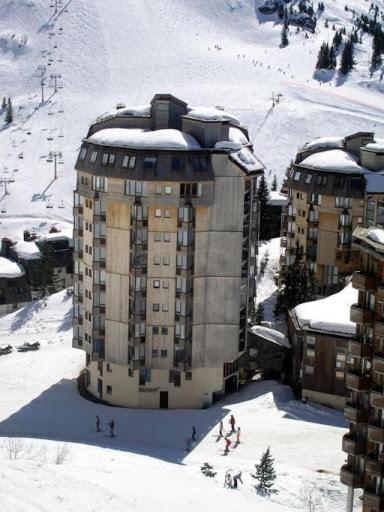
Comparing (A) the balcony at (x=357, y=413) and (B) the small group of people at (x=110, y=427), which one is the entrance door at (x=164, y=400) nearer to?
(B) the small group of people at (x=110, y=427)

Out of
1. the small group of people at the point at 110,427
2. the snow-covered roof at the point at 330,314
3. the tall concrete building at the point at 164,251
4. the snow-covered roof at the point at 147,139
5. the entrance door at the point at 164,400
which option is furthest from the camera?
the entrance door at the point at 164,400

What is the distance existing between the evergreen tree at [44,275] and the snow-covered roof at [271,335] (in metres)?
46.0

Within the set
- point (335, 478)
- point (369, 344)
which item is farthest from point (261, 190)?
point (369, 344)

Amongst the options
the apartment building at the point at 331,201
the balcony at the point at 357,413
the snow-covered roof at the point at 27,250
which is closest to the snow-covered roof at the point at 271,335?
the apartment building at the point at 331,201

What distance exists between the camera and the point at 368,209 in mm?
102750

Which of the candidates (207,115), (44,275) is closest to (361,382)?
(207,115)

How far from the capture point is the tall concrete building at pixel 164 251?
8612 centimetres

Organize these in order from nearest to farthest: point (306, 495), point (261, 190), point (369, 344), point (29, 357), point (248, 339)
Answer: point (369, 344)
point (306, 495)
point (248, 339)
point (29, 357)
point (261, 190)

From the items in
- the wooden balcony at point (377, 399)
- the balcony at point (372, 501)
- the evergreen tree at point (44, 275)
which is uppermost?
the wooden balcony at point (377, 399)

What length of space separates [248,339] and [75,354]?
18.0 meters

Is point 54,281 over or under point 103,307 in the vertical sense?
under

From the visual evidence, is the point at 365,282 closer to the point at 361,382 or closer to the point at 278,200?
the point at 361,382

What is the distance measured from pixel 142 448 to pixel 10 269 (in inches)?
2572

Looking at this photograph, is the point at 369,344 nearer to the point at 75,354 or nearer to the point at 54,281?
the point at 75,354
